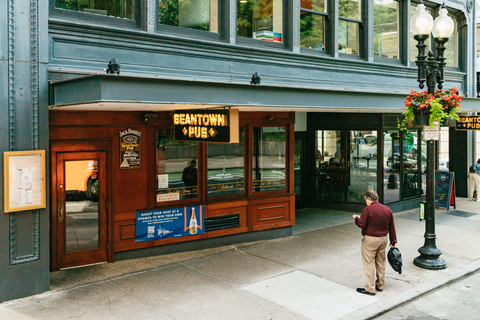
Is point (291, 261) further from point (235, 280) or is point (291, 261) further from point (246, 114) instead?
point (246, 114)

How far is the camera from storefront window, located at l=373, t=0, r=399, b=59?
45.0ft

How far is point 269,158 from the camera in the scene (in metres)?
11.3

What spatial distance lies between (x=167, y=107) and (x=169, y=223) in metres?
2.88

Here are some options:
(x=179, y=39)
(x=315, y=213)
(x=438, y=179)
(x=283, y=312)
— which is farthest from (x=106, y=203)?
(x=438, y=179)

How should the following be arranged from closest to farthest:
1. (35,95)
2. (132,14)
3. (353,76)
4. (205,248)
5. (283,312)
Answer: (283,312) < (35,95) < (132,14) < (205,248) < (353,76)

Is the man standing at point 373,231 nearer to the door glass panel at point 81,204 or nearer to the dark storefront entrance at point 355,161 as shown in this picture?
the door glass panel at point 81,204

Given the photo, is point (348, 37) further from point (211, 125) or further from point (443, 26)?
point (211, 125)

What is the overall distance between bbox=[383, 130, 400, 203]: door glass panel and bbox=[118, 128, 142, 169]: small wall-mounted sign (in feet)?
26.7

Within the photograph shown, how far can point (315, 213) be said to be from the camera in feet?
47.4

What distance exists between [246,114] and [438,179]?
7819mm

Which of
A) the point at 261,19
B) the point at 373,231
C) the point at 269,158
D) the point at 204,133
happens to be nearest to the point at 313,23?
the point at 261,19

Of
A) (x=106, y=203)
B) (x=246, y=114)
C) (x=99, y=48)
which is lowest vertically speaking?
(x=106, y=203)

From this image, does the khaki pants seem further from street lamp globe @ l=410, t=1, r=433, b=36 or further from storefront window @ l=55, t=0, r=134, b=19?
storefront window @ l=55, t=0, r=134, b=19

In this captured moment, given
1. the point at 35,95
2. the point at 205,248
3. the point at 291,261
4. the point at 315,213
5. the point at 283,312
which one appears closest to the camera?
the point at 283,312
